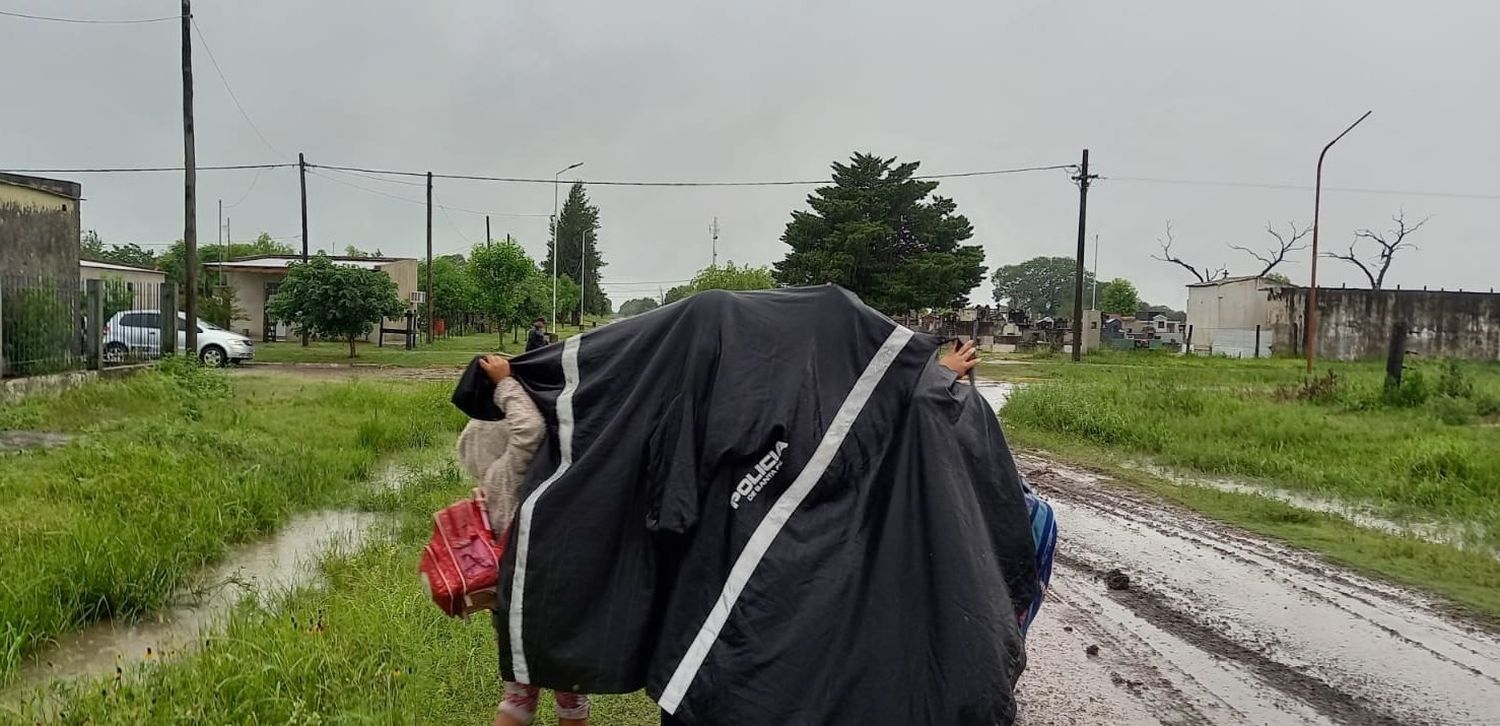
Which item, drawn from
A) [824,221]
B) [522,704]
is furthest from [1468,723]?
[824,221]

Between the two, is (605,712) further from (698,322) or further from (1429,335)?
(1429,335)

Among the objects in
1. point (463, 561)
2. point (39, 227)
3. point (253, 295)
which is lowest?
point (463, 561)

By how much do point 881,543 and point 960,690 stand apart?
1.41 ft

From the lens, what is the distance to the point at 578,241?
337 ft

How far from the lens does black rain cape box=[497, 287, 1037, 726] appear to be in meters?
2.67

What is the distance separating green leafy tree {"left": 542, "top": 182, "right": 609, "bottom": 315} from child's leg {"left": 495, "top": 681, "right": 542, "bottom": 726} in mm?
97990

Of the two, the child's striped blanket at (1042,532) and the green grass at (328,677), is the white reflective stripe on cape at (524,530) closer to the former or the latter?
the green grass at (328,677)

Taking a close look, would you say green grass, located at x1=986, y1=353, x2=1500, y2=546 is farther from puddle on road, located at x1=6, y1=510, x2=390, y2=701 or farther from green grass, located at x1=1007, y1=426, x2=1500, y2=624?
puddle on road, located at x1=6, y1=510, x2=390, y2=701

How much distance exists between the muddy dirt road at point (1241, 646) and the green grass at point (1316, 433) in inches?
124

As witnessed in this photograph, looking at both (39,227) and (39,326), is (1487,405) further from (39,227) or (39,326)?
(39,227)

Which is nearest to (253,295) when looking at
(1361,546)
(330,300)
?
(330,300)

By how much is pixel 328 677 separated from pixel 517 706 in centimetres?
128

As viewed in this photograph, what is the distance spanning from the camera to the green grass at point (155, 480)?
5.77 metres

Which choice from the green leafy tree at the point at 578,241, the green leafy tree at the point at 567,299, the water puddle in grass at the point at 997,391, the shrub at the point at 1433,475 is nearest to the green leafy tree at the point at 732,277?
the green leafy tree at the point at 567,299
